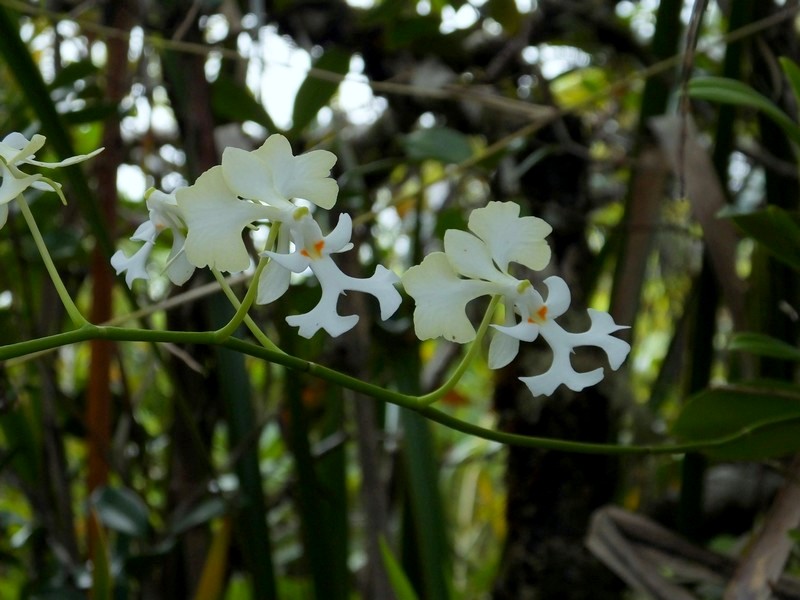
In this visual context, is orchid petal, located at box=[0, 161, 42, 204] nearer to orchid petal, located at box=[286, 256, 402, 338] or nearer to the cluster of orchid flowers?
the cluster of orchid flowers

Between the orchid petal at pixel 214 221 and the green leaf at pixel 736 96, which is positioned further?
the green leaf at pixel 736 96

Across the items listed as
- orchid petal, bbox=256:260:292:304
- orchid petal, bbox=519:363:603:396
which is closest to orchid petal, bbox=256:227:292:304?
orchid petal, bbox=256:260:292:304

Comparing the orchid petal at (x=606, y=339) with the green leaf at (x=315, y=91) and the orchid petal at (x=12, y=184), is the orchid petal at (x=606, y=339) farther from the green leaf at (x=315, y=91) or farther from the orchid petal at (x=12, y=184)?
the green leaf at (x=315, y=91)

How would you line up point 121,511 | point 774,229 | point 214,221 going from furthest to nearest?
point 121,511 < point 774,229 < point 214,221

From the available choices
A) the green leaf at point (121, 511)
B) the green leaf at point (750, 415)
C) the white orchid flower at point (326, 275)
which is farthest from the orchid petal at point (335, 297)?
the green leaf at point (121, 511)

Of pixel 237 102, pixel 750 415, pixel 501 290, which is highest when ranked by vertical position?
pixel 237 102

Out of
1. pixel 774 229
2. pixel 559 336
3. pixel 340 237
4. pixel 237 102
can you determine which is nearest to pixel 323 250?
pixel 340 237

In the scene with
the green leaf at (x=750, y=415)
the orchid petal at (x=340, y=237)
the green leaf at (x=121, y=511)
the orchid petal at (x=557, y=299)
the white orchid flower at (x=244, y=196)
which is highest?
the white orchid flower at (x=244, y=196)

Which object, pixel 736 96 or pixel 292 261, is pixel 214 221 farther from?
pixel 736 96
